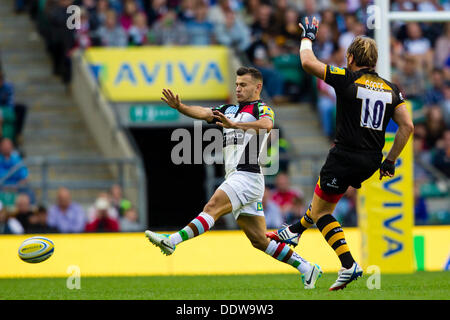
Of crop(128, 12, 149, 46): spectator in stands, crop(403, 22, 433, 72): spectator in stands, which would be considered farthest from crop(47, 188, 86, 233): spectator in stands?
crop(403, 22, 433, 72): spectator in stands

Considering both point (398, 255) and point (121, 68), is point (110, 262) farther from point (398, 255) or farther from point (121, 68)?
point (121, 68)

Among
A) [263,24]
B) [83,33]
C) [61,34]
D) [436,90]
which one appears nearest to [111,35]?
[83,33]

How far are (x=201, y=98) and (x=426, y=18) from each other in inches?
304

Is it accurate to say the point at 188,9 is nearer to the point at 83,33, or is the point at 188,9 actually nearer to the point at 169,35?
the point at 169,35

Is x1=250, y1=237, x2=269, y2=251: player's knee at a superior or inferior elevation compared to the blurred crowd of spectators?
superior

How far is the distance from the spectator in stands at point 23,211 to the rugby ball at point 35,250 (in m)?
5.35

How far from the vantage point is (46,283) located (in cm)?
1151

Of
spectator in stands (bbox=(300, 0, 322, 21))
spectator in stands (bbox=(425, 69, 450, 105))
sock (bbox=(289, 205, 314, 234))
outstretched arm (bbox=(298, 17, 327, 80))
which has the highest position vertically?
outstretched arm (bbox=(298, 17, 327, 80))

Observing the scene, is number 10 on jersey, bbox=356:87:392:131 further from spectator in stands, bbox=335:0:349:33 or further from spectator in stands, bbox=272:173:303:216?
spectator in stands, bbox=335:0:349:33

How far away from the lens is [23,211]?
50.5ft

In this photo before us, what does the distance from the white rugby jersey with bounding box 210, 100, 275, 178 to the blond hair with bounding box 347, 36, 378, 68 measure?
101 cm

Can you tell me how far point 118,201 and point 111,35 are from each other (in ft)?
15.1

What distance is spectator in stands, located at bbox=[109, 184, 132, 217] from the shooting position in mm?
16062
